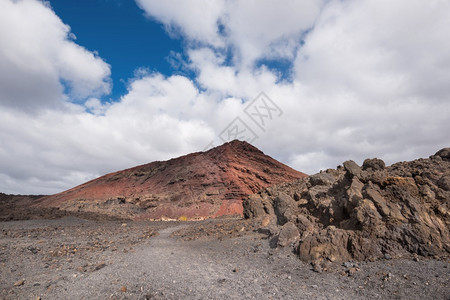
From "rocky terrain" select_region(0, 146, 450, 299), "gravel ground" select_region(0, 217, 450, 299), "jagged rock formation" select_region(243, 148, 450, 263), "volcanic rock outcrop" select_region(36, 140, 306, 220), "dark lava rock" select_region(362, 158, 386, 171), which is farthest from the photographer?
"volcanic rock outcrop" select_region(36, 140, 306, 220)

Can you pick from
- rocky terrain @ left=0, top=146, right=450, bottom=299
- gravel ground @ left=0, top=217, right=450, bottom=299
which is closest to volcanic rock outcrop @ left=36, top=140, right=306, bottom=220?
rocky terrain @ left=0, top=146, right=450, bottom=299

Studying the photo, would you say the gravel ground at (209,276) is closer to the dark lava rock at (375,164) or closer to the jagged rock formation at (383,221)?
the jagged rock formation at (383,221)

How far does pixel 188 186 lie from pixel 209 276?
31689 millimetres

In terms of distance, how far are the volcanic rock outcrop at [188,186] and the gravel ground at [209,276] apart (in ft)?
76.6

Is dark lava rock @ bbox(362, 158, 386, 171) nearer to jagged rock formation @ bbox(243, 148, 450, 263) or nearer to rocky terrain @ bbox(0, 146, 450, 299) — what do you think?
rocky terrain @ bbox(0, 146, 450, 299)

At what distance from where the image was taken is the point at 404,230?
20.9ft

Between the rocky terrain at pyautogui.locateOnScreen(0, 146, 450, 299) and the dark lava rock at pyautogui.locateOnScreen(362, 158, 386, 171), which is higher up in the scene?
the dark lava rock at pyautogui.locateOnScreen(362, 158, 386, 171)

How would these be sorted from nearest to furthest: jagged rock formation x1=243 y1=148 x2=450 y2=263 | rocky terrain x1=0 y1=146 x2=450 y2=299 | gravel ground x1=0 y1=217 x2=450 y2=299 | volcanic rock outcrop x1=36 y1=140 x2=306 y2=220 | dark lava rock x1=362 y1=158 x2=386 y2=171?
gravel ground x1=0 y1=217 x2=450 y2=299 → rocky terrain x1=0 y1=146 x2=450 y2=299 → jagged rock formation x1=243 y1=148 x2=450 y2=263 → dark lava rock x1=362 y1=158 x2=386 y2=171 → volcanic rock outcrop x1=36 y1=140 x2=306 y2=220

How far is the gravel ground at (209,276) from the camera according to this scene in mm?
5168

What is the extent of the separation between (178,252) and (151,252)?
1107 mm

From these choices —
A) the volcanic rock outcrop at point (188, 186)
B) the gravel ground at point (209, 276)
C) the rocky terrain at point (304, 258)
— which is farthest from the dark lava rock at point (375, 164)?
the volcanic rock outcrop at point (188, 186)

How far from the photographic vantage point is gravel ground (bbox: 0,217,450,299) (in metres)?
5.17

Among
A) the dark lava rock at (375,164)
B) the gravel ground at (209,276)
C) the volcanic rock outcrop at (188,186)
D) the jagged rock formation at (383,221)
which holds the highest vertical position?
the volcanic rock outcrop at (188,186)

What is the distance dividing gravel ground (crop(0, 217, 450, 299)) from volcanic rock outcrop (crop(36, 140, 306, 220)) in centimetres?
2335
